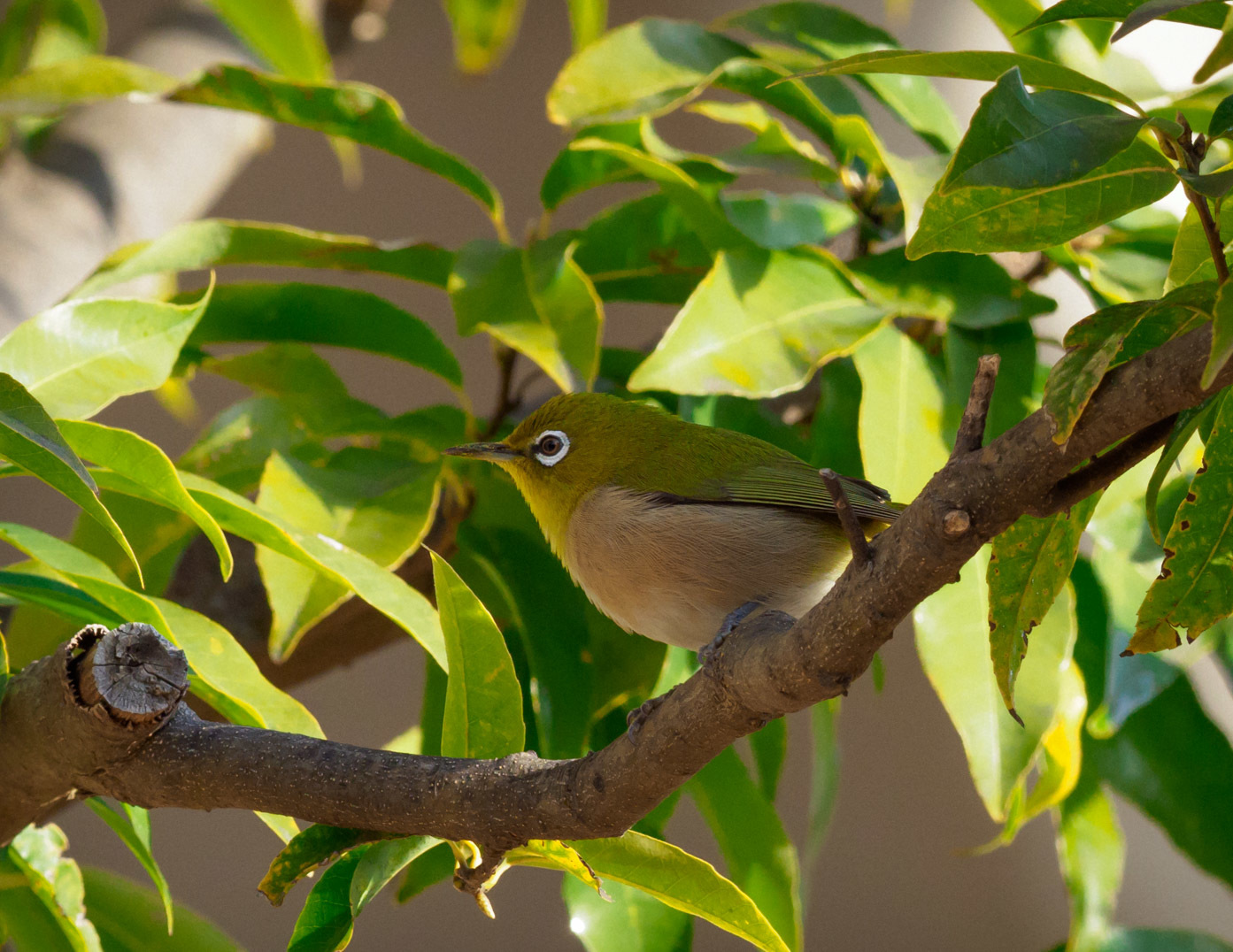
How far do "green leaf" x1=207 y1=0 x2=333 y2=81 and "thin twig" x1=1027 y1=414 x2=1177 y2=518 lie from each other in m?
1.40

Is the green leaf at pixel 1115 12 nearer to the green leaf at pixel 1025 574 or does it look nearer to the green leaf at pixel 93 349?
the green leaf at pixel 1025 574

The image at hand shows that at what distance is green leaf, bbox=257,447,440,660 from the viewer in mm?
847

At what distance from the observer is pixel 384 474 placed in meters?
0.99

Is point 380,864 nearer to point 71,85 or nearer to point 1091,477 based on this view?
point 1091,477

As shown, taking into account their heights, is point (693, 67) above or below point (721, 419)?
above

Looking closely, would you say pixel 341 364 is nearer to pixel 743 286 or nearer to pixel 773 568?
pixel 743 286

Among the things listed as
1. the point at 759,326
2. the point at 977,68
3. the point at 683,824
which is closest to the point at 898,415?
the point at 759,326

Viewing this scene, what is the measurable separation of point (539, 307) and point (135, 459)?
39 cm

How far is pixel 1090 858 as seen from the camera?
1195 millimetres

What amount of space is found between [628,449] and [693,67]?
486 millimetres

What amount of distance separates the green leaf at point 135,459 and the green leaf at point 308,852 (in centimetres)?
18

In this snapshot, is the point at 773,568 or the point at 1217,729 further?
the point at 1217,729

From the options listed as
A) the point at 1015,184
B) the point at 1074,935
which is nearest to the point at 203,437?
the point at 1015,184

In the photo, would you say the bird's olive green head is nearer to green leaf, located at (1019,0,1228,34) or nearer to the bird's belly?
the bird's belly
